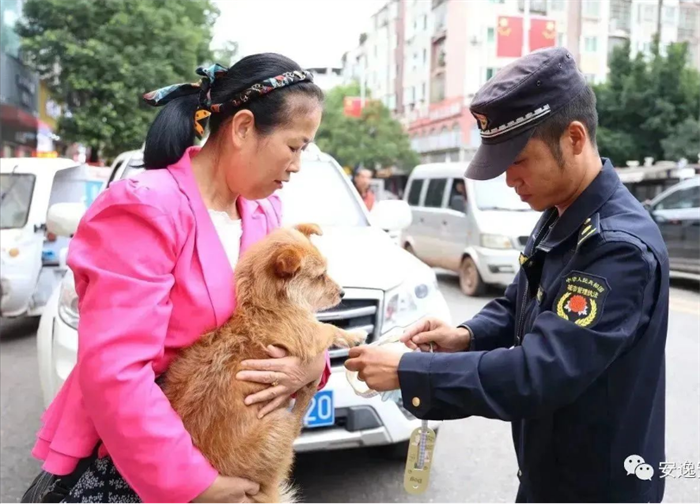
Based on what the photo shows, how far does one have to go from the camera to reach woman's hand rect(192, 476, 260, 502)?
4.81 feet

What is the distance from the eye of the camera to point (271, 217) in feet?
6.40

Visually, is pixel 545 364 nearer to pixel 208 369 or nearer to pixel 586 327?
pixel 586 327

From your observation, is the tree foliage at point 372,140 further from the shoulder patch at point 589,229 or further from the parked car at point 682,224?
the shoulder patch at point 589,229

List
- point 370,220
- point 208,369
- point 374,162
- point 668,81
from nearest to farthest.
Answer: point 208,369 → point 370,220 → point 668,81 → point 374,162

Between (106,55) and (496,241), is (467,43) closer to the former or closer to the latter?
(496,241)

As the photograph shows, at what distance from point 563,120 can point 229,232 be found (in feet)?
3.04

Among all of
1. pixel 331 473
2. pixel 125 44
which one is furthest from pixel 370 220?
pixel 125 44

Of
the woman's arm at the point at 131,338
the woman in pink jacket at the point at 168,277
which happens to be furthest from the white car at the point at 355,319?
the woman's arm at the point at 131,338

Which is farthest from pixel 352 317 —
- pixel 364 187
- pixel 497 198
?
pixel 364 187

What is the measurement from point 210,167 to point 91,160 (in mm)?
19993

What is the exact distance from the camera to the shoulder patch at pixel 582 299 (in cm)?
Result: 143

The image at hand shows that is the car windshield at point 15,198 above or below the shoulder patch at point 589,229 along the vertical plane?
below

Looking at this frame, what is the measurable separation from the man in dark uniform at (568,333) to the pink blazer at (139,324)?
487 millimetres

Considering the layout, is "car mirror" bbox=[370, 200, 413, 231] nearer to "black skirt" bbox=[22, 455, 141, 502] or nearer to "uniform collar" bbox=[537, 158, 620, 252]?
"uniform collar" bbox=[537, 158, 620, 252]
